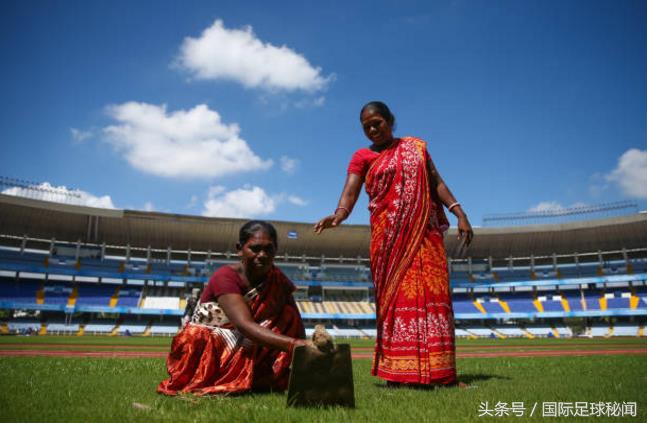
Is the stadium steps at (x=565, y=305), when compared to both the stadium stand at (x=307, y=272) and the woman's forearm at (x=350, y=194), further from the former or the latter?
the woman's forearm at (x=350, y=194)

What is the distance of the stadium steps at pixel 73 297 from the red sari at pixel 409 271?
36.5 m

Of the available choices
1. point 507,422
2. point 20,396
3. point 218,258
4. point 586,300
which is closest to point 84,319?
point 218,258

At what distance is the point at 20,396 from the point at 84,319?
3720 centimetres

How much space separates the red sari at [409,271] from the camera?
11.4 ft

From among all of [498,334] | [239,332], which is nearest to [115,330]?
[498,334]

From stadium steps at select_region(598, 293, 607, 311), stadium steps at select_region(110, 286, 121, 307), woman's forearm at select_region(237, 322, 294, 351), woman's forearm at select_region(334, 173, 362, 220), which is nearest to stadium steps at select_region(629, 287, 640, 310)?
stadium steps at select_region(598, 293, 607, 311)

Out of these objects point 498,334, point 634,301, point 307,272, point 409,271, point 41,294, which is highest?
point 409,271

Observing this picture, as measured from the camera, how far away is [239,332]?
9.89 ft

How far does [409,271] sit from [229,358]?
1.64m

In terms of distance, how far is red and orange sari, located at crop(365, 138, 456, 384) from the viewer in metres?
3.49

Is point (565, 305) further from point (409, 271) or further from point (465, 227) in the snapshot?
point (409, 271)

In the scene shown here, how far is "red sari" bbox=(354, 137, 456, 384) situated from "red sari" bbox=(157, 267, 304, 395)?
3.17ft

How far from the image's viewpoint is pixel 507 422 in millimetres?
2096

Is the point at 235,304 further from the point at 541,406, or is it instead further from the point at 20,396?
the point at 541,406
